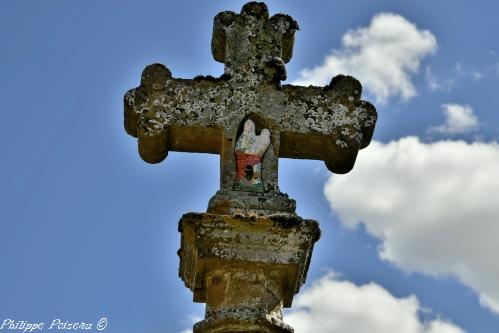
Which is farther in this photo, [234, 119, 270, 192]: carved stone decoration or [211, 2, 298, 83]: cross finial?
[211, 2, 298, 83]: cross finial

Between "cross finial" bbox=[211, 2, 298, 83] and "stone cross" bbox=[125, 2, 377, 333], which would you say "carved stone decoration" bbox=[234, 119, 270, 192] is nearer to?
"stone cross" bbox=[125, 2, 377, 333]

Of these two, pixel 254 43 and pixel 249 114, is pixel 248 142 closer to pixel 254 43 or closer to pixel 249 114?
pixel 249 114

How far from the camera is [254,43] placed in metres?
7.39

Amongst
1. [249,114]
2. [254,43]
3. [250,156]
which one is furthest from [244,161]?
[254,43]

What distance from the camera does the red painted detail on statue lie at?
657 centimetres

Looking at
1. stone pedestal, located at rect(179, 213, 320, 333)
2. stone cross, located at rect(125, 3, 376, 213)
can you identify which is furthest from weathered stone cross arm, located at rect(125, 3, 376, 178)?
stone pedestal, located at rect(179, 213, 320, 333)

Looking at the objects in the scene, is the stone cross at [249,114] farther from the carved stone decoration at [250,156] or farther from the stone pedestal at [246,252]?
the stone pedestal at [246,252]

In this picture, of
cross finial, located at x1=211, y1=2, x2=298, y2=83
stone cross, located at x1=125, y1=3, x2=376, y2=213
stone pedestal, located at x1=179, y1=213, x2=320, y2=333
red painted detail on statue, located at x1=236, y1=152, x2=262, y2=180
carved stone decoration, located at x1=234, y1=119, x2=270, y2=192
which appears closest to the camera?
stone pedestal, located at x1=179, y1=213, x2=320, y2=333

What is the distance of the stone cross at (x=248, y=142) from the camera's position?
5.88 m

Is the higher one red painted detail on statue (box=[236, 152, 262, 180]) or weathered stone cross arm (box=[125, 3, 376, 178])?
weathered stone cross arm (box=[125, 3, 376, 178])

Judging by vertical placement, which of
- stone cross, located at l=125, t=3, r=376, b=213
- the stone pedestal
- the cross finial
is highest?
the cross finial

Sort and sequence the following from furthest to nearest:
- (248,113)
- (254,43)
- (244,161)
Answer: (254,43) < (248,113) < (244,161)

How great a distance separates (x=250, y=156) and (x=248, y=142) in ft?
0.38

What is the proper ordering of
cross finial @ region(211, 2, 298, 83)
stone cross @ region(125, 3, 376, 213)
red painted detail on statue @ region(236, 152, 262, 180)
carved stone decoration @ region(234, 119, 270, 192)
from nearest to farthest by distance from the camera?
1. carved stone decoration @ region(234, 119, 270, 192)
2. red painted detail on statue @ region(236, 152, 262, 180)
3. stone cross @ region(125, 3, 376, 213)
4. cross finial @ region(211, 2, 298, 83)
